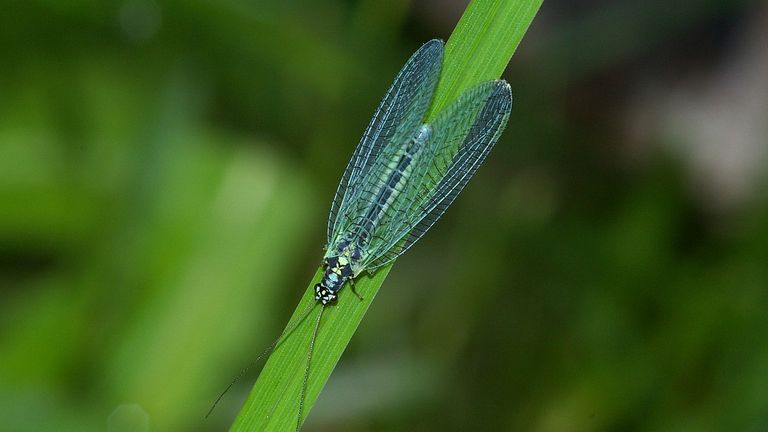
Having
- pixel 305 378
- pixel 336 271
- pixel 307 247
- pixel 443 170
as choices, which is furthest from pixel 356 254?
pixel 307 247

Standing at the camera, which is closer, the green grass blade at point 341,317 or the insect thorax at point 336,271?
the green grass blade at point 341,317

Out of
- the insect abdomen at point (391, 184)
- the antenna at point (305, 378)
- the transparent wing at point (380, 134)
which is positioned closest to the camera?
the antenna at point (305, 378)

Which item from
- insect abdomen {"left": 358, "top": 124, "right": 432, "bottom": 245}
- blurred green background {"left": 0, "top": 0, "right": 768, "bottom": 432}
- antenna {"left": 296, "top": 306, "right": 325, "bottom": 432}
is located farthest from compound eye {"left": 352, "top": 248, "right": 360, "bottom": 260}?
blurred green background {"left": 0, "top": 0, "right": 768, "bottom": 432}

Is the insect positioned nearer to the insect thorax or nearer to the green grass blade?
the insect thorax

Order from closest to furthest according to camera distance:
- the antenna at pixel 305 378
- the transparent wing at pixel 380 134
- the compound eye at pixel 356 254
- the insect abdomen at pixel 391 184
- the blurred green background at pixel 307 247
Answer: the antenna at pixel 305 378 < the compound eye at pixel 356 254 < the transparent wing at pixel 380 134 < the insect abdomen at pixel 391 184 < the blurred green background at pixel 307 247

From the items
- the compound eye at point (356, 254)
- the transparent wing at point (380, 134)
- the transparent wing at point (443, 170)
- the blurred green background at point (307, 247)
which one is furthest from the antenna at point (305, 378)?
the blurred green background at point (307, 247)

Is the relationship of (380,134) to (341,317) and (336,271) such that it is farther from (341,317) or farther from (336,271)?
(341,317)

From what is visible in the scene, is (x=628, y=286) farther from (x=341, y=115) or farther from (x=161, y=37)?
(x=161, y=37)

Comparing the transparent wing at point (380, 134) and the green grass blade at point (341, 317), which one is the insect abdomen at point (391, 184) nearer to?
the transparent wing at point (380, 134)
